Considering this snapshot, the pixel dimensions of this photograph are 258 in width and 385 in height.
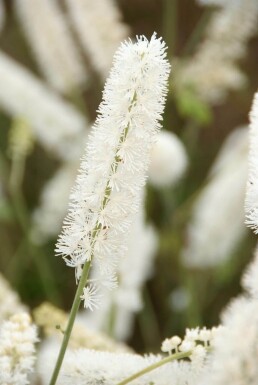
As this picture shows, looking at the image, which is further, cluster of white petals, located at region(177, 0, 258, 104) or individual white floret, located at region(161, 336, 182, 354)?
cluster of white petals, located at region(177, 0, 258, 104)

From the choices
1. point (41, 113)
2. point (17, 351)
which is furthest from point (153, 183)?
point (17, 351)

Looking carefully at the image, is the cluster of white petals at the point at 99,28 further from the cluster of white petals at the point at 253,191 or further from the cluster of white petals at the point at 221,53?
the cluster of white petals at the point at 253,191

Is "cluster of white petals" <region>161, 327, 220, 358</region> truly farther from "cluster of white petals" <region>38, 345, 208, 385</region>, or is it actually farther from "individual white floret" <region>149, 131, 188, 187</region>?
"individual white floret" <region>149, 131, 188, 187</region>

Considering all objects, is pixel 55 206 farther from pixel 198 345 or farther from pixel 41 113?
pixel 198 345

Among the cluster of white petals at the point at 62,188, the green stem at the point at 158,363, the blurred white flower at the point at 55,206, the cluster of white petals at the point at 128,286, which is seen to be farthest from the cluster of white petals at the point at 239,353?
the blurred white flower at the point at 55,206

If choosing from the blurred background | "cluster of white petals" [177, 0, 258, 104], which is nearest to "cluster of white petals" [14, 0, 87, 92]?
the blurred background

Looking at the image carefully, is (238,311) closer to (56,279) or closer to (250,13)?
(250,13)
